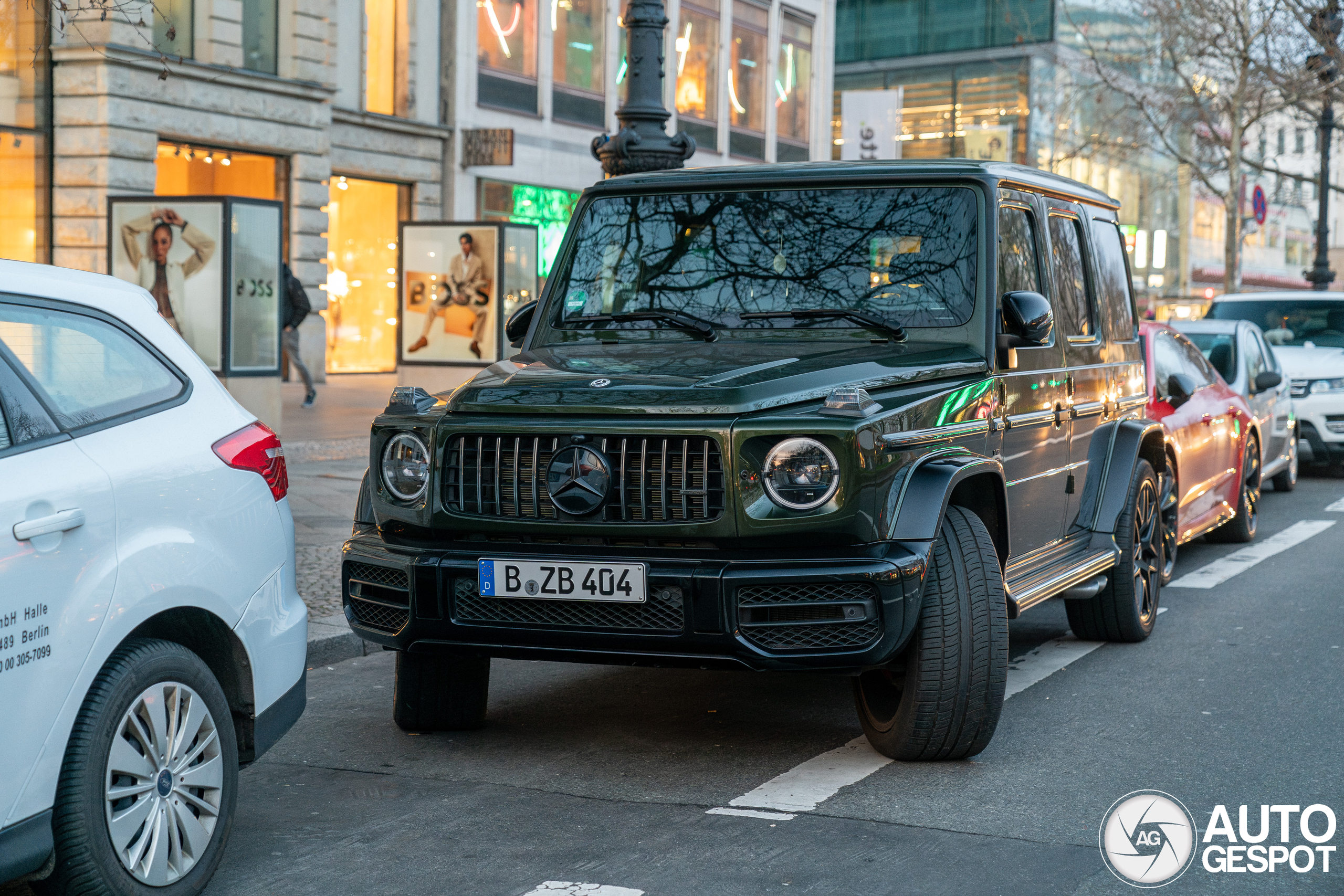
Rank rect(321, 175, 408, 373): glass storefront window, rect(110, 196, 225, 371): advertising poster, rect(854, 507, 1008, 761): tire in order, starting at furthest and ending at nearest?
rect(321, 175, 408, 373): glass storefront window → rect(110, 196, 225, 371): advertising poster → rect(854, 507, 1008, 761): tire

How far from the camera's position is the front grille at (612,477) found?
467 centimetres

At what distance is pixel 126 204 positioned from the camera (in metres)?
14.9

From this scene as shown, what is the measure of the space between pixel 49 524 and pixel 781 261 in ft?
10.3

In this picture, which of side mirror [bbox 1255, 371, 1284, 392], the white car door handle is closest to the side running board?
the white car door handle

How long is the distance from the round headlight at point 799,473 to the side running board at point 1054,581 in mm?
1181

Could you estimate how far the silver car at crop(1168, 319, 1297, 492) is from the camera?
12.2m

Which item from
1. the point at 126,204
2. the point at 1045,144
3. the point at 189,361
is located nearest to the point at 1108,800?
the point at 189,361

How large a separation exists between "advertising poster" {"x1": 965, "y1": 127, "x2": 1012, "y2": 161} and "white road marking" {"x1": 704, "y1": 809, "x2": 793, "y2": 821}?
31.5 m

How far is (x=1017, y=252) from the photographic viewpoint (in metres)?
6.13

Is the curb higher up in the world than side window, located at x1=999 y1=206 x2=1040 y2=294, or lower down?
lower down

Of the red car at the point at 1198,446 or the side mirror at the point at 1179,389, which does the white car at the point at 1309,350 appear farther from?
the side mirror at the point at 1179,389

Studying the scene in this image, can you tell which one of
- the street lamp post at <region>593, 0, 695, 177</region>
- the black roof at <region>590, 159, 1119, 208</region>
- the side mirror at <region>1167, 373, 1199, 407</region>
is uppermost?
the street lamp post at <region>593, 0, 695, 177</region>

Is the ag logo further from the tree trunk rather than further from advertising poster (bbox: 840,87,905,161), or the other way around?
the tree trunk

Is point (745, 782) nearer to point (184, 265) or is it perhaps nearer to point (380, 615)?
point (380, 615)
